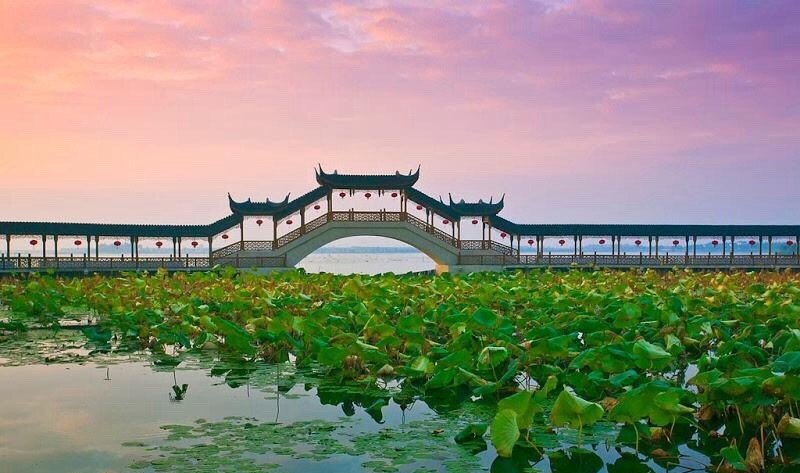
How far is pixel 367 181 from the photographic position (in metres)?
29.8

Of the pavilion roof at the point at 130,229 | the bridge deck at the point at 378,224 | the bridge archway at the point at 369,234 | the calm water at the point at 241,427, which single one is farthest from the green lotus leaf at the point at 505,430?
the pavilion roof at the point at 130,229

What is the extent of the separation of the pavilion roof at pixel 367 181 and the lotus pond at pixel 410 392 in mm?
18298

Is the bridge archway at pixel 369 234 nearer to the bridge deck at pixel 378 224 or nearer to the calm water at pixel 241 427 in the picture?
the bridge deck at pixel 378 224

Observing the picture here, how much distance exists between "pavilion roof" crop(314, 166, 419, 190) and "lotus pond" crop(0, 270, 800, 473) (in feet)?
60.0

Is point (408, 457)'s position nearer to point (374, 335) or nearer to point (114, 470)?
point (114, 470)

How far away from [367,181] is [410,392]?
76.3 ft

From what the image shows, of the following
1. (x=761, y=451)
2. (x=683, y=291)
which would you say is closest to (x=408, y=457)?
(x=761, y=451)

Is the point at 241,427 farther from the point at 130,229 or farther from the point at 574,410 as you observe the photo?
the point at 130,229

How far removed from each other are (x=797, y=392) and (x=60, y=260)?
89.2ft

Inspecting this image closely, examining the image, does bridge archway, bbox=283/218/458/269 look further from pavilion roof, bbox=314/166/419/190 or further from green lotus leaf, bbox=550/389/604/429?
green lotus leaf, bbox=550/389/604/429

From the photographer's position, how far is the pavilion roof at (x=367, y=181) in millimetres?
29484

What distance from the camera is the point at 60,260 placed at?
27062mm

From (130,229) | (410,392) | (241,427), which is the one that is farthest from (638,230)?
(241,427)

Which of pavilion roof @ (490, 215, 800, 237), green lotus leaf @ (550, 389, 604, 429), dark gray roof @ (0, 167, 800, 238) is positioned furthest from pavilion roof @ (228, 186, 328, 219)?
green lotus leaf @ (550, 389, 604, 429)
